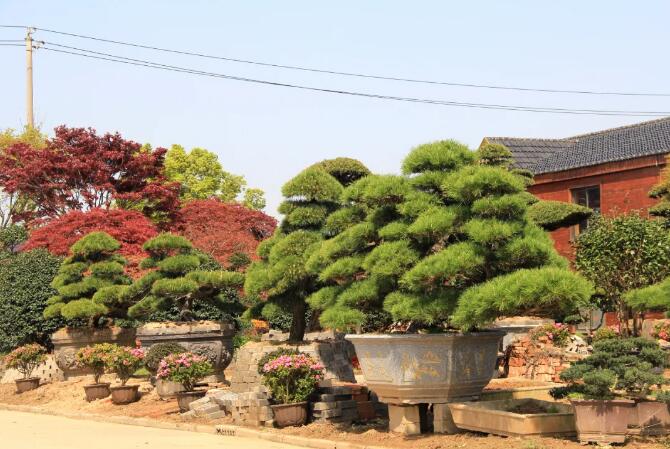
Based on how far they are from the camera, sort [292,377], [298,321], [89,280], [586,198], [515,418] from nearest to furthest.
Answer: [515,418] → [292,377] → [298,321] → [89,280] → [586,198]

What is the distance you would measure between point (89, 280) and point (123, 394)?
4.67m

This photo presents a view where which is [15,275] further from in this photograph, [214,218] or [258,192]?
[258,192]

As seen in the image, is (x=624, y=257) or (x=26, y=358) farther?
(x=26, y=358)

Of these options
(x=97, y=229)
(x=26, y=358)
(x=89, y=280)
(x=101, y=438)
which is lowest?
(x=101, y=438)

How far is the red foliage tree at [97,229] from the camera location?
88.9 ft

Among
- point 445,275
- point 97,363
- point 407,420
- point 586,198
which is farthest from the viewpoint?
point 586,198

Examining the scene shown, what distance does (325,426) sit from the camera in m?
13.7

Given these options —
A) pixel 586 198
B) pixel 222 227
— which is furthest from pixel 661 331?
pixel 222 227

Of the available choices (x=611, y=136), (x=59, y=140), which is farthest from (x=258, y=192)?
(x=611, y=136)

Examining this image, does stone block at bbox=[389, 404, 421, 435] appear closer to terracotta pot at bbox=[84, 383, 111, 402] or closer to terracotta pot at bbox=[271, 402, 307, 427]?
terracotta pot at bbox=[271, 402, 307, 427]

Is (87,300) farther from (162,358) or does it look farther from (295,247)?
(295,247)

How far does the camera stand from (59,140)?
31.5 metres

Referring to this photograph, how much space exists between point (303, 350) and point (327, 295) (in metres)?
2.22

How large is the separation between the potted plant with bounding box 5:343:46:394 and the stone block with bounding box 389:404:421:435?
38.6 ft
